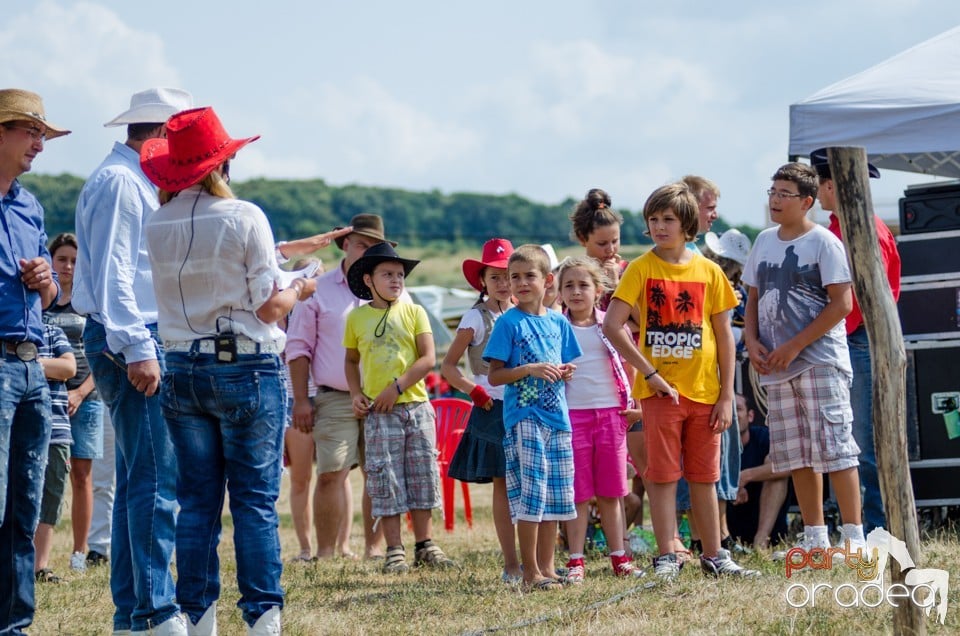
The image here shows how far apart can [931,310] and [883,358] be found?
345cm

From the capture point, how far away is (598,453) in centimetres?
632

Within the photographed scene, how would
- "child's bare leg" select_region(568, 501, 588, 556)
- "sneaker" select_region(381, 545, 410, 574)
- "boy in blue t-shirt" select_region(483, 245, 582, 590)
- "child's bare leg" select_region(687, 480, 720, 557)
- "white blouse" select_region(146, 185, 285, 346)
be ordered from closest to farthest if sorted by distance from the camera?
"white blouse" select_region(146, 185, 285, 346) → "child's bare leg" select_region(687, 480, 720, 557) → "boy in blue t-shirt" select_region(483, 245, 582, 590) → "child's bare leg" select_region(568, 501, 588, 556) → "sneaker" select_region(381, 545, 410, 574)

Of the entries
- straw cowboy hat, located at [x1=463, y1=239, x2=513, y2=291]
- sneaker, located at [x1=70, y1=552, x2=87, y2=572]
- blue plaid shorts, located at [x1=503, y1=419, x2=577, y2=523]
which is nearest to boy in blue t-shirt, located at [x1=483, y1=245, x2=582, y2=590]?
blue plaid shorts, located at [x1=503, y1=419, x2=577, y2=523]

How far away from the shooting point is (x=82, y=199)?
15.3 ft

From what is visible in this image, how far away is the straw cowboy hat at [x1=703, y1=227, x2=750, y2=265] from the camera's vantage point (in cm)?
780

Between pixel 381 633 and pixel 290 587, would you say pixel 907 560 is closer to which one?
pixel 381 633

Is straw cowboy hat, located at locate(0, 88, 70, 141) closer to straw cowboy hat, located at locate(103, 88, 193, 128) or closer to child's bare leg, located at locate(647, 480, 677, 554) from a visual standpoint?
straw cowboy hat, located at locate(103, 88, 193, 128)

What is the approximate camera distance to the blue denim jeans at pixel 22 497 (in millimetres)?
4484

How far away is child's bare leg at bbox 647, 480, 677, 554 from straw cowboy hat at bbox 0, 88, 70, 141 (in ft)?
10.2

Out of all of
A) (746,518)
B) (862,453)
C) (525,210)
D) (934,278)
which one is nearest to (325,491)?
(746,518)

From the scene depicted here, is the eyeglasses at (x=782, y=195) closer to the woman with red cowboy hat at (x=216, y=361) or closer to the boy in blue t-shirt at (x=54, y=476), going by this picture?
the woman with red cowboy hat at (x=216, y=361)

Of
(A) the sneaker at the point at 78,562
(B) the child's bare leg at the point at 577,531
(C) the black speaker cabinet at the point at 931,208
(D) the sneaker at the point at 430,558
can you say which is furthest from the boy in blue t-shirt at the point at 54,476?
(C) the black speaker cabinet at the point at 931,208

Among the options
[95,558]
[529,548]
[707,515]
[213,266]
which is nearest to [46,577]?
[95,558]

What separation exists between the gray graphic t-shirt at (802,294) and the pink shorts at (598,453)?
793 millimetres
